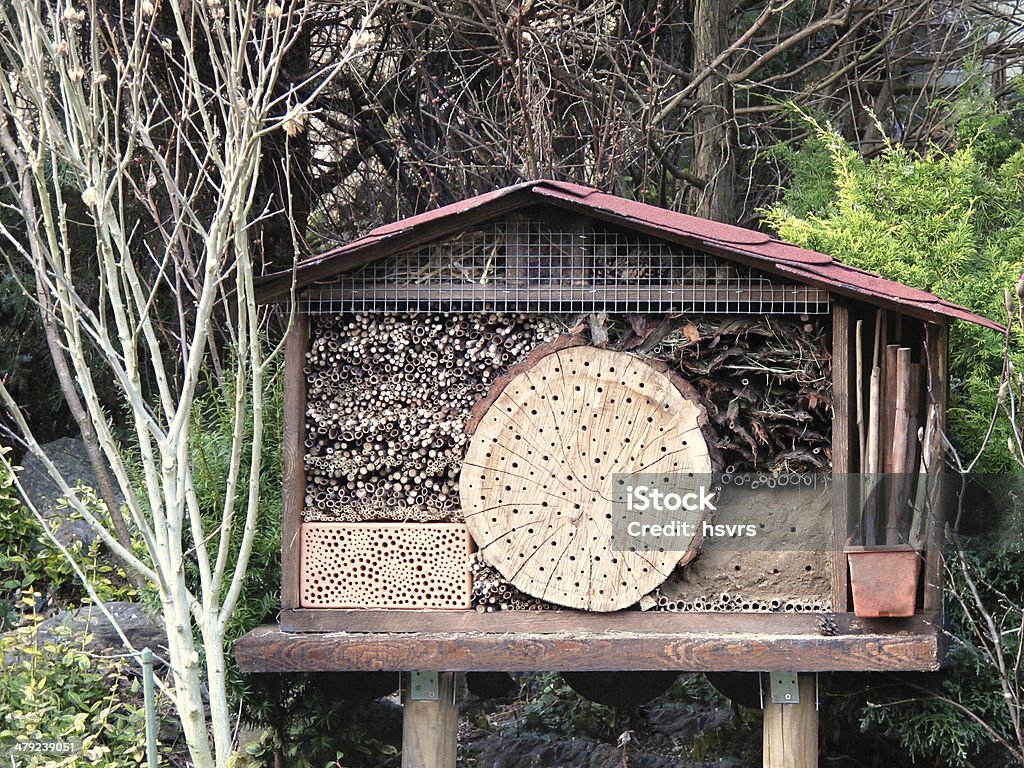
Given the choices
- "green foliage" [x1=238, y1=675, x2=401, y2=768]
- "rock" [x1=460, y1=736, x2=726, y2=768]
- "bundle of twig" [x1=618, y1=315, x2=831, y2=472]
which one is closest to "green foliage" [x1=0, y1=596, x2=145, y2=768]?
"green foliage" [x1=238, y1=675, x2=401, y2=768]

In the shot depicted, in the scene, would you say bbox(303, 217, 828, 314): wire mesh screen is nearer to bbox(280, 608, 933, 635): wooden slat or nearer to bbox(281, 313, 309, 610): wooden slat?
bbox(281, 313, 309, 610): wooden slat

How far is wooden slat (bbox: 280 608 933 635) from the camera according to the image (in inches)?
164

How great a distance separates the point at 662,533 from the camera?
4.21 m

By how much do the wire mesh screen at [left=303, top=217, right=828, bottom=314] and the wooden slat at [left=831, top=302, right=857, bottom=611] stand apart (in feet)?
0.37

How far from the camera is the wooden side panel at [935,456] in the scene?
4.22 meters

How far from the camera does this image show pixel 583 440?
14.0ft

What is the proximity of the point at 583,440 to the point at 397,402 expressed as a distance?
0.75 meters

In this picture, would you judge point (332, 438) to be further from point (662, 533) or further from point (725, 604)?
point (725, 604)

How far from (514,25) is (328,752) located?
4.15m

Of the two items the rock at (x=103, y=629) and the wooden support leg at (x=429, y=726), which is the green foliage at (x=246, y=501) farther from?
the rock at (x=103, y=629)

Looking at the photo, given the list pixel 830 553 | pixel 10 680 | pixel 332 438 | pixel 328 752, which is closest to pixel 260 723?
pixel 328 752

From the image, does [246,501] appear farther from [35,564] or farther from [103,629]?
[35,564]

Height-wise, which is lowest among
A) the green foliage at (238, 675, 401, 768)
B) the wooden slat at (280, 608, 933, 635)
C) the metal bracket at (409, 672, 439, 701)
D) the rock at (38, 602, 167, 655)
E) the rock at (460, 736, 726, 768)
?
the rock at (460, 736, 726, 768)

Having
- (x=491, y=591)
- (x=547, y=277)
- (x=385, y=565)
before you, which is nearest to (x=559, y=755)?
(x=491, y=591)
